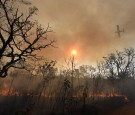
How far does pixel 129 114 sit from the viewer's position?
2029 inches

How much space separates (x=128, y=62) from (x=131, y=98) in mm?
18681

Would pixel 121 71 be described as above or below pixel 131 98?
above

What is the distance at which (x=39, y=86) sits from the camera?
99.6m

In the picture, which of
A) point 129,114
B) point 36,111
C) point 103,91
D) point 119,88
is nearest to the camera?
point 129,114

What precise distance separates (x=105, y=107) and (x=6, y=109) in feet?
102

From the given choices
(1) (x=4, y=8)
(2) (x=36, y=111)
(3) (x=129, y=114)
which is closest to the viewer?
(1) (x=4, y=8)

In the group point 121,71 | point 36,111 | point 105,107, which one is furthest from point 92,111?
point 121,71

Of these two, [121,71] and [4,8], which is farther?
[121,71]

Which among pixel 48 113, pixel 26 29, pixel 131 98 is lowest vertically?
pixel 48 113

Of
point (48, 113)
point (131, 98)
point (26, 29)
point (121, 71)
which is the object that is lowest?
point (48, 113)

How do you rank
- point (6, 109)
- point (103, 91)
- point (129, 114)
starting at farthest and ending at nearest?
point (103, 91) → point (6, 109) → point (129, 114)

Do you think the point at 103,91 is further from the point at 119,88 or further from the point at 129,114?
the point at 129,114

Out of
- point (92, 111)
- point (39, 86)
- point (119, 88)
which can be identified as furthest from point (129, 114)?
point (39, 86)

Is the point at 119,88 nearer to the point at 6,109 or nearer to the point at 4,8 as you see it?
the point at 6,109
